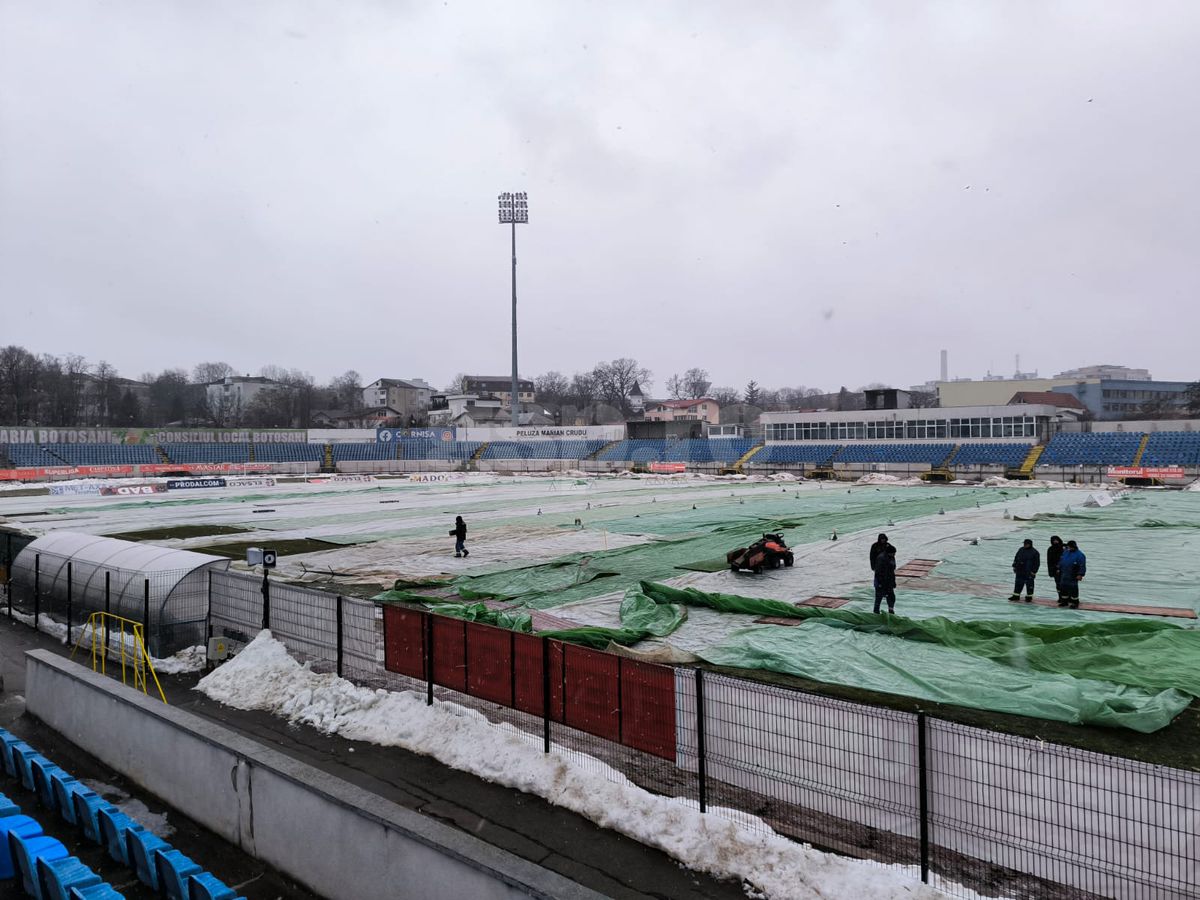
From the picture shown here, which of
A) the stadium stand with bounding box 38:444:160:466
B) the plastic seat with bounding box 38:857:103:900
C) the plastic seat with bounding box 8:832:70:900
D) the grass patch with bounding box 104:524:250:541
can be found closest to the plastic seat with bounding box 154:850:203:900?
the plastic seat with bounding box 38:857:103:900

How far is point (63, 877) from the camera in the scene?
6.20m

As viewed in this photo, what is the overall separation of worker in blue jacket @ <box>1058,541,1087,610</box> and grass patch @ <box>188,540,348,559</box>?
22.8m

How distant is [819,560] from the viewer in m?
23.5

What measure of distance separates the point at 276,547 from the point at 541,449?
64.0 metres

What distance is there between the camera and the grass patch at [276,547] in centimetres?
2666

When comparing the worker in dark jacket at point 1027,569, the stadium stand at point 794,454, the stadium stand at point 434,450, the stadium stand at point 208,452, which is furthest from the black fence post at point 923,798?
the stadium stand at point 434,450

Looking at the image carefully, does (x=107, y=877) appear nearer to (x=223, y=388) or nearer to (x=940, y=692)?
(x=940, y=692)

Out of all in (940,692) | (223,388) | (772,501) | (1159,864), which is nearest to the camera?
(1159,864)

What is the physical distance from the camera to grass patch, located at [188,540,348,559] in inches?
1049

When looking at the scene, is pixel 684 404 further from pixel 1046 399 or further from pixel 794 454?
pixel 794 454

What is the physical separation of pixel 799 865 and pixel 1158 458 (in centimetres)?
6524

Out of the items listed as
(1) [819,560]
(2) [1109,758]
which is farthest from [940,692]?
(1) [819,560]

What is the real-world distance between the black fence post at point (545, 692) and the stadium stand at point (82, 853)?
12.1 ft

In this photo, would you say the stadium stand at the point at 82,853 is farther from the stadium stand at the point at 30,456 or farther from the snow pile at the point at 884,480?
the stadium stand at the point at 30,456
